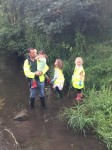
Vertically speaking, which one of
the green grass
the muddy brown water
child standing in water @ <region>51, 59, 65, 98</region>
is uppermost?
child standing in water @ <region>51, 59, 65, 98</region>

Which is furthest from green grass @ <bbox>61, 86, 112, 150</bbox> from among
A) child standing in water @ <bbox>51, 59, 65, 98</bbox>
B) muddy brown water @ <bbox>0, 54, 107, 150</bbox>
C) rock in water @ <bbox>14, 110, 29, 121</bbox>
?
child standing in water @ <bbox>51, 59, 65, 98</bbox>

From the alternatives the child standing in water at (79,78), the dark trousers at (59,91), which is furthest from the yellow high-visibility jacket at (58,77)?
the child standing in water at (79,78)

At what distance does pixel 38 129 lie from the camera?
891 centimetres

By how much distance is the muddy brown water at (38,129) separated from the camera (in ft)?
26.3

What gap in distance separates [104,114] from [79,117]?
0.62 metres

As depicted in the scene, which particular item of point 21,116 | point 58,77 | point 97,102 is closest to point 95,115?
point 97,102

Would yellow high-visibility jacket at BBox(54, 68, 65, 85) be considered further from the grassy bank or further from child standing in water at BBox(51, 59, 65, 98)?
the grassy bank

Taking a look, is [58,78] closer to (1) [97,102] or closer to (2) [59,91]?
(2) [59,91]

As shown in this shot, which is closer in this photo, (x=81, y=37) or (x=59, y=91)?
(x=59, y=91)

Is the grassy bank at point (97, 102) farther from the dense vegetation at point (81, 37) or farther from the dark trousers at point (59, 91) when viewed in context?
the dark trousers at point (59, 91)

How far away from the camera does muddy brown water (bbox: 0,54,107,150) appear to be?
8.03m

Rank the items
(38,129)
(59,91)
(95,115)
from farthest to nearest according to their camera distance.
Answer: (59,91), (38,129), (95,115)

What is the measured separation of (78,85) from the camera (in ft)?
33.8

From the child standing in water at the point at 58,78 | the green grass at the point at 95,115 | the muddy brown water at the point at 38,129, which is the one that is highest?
the child standing in water at the point at 58,78
